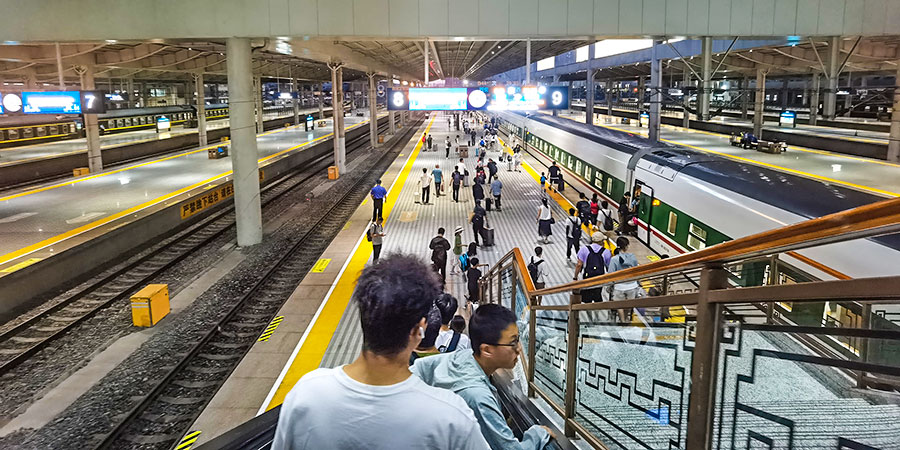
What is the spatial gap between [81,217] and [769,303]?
755 inches

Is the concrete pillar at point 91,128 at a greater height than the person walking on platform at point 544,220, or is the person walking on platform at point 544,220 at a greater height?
the concrete pillar at point 91,128

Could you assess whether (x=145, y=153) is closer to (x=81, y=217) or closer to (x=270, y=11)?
(x=81, y=217)

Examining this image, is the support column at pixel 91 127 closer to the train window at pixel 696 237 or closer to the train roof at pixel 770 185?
the train roof at pixel 770 185

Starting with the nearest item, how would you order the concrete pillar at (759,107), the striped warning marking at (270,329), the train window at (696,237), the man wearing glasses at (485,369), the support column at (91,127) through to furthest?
the man wearing glasses at (485,369)
the striped warning marking at (270,329)
the train window at (696,237)
the support column at (91,127)
the concrete pillar at (759,107)

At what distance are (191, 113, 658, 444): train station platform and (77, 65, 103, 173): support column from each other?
12.3 meters

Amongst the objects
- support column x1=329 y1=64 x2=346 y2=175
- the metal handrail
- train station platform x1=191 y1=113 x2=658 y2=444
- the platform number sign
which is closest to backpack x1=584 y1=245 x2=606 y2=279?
train station platform x1=191 y1=113 x2=658 y2=444

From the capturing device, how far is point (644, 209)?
1560cm

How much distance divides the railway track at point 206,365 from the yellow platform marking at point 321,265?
10.3 inches

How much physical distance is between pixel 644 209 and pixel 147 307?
1155 centimetres

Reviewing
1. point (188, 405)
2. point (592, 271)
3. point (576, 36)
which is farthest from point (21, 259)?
point (576, 36)

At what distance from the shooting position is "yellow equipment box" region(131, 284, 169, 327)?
11336 mm

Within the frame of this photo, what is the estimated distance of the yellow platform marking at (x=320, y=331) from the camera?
8.80 metres

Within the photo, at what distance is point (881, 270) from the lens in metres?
6.03

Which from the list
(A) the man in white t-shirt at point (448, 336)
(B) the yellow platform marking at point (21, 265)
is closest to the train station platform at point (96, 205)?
(B) the yellow platform marking at point (21, 265)
